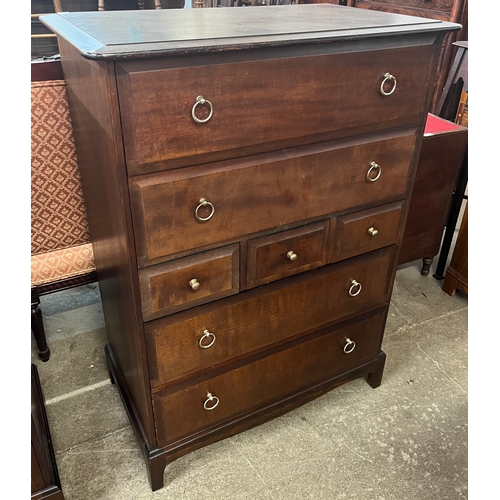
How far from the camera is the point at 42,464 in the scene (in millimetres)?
1275

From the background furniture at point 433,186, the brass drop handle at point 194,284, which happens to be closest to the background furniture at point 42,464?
the brass drop handle at point 194,284

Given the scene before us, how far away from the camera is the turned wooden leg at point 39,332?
68.7 inches

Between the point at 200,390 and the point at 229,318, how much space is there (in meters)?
0.24

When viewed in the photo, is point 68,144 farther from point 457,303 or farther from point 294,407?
point 457,303

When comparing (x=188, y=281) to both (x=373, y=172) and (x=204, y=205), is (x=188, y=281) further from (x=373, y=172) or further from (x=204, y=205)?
(x=373, y=172)

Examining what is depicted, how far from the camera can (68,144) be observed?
1.54 m

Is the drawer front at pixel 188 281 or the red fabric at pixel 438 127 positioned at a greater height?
the red fabric at pixel 438 127

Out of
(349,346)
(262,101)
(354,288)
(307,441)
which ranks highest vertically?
(262,101)

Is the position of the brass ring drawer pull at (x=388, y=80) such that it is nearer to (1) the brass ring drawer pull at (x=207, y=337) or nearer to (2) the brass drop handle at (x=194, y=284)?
(2) the brass drop handle at (x=194, y=284)

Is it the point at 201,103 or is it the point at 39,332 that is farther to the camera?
the point at 39,332

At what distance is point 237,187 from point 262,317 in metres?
0.42

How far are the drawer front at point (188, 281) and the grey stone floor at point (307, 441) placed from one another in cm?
63

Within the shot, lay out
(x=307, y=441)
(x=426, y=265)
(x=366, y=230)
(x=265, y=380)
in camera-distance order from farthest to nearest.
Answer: (x=426, y=265)
(x=307, y=441)
(x=265, y=380)
(x=366, y=230)

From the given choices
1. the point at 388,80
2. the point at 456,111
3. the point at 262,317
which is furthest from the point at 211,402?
the point at 456,111
